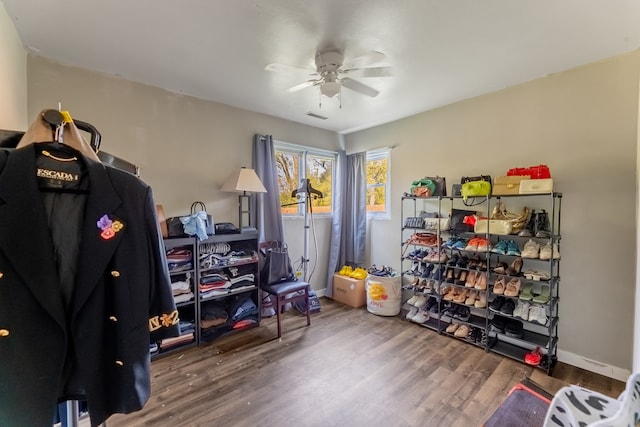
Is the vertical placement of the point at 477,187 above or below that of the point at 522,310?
above

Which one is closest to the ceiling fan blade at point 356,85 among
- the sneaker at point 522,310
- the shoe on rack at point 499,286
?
the shoe on rack at point 499,286

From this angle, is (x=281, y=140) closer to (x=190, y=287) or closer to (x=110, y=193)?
(x=190, y=287)

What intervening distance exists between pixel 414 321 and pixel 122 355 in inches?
119

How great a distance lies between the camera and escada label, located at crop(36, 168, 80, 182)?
0.94 m

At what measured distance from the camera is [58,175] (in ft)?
3.15

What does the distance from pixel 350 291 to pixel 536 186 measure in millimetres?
2460

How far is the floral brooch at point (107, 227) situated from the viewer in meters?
0.97

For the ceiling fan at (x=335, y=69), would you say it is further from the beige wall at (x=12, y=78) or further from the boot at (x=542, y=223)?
the boot at (x=542, y=223)

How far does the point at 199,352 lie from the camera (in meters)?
2.63

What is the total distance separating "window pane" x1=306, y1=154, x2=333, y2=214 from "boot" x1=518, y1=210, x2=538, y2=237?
Answer: 8.27 feet

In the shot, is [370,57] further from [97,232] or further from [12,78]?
[12,78]

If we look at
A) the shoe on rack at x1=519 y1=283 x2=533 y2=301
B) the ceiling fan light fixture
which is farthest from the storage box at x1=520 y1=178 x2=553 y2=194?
the ceiling fan light fixture

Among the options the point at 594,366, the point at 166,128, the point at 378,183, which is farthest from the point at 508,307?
the point at 166,128

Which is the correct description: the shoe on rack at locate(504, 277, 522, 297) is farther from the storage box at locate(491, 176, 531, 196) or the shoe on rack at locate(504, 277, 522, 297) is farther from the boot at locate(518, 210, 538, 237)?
the storage box at locate(491, 176, 531, 196)
